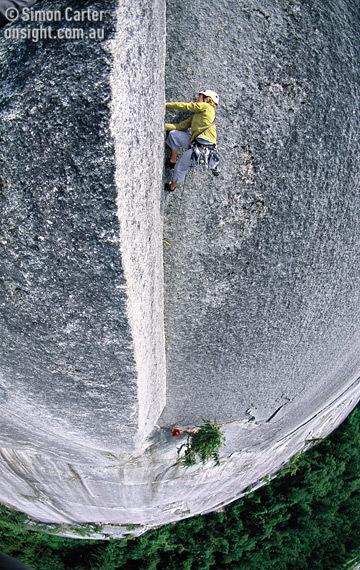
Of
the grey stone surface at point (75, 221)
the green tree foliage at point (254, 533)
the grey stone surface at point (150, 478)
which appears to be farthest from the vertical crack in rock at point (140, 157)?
the green tree foliage at point (254, 533)

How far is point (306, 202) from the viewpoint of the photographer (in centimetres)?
161

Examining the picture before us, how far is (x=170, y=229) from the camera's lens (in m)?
1.58

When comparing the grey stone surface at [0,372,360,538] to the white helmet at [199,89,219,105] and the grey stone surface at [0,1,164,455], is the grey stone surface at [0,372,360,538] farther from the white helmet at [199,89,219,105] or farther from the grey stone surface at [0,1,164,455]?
the white helmet at [199,89,219,105]

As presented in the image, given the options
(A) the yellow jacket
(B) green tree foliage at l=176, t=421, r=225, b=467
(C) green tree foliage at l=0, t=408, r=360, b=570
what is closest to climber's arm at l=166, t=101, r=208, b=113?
(A) the yellow jacket

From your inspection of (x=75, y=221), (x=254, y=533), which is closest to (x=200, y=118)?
(x=75, y=221)

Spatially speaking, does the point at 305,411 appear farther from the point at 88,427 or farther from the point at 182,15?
the point at 182,15

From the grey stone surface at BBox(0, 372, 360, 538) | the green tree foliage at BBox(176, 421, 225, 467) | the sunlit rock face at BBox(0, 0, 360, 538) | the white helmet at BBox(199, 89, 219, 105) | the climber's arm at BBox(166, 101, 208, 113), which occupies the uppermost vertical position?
the white helmet at BBox(199, 89, 219, 105)

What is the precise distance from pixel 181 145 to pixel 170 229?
233mm

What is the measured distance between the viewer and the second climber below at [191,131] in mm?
1424

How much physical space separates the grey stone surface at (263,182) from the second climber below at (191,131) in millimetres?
48

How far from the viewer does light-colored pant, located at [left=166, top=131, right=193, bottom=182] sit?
147 centimetres

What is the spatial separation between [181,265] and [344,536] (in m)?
3.43

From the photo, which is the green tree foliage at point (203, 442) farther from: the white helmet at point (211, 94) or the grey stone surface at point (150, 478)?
the white helmet at point (211, 94)

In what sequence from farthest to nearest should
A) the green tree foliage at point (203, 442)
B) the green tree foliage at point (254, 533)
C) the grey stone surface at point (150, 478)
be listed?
the green tree foliage at point (254, 533)
the grey stone surface at point (150, 478)
the green tree foliage at point (203, 442)
